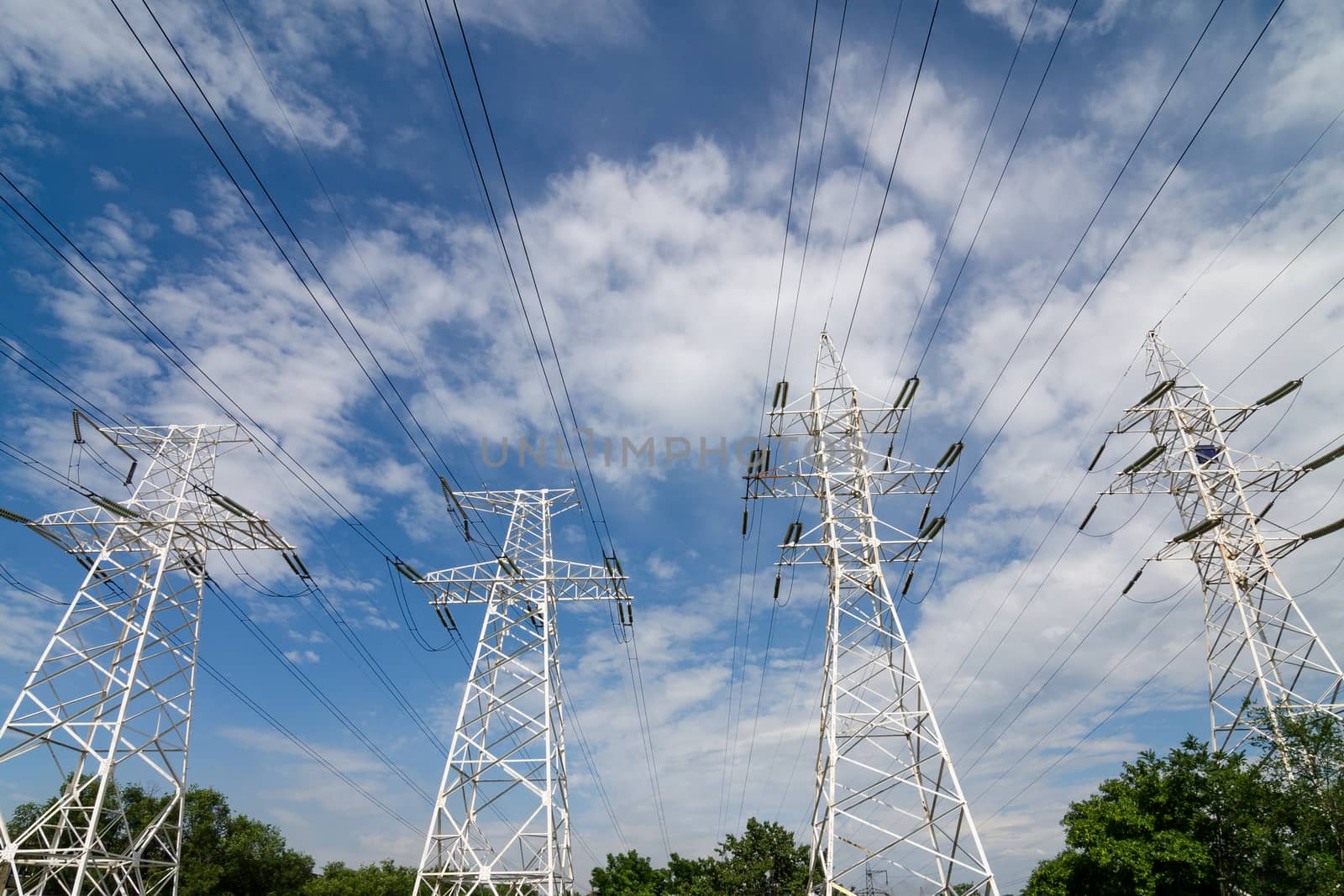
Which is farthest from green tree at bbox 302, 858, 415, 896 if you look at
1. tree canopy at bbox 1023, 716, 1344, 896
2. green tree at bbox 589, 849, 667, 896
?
tree canopy at bbox 1023, 716, 1344, 896

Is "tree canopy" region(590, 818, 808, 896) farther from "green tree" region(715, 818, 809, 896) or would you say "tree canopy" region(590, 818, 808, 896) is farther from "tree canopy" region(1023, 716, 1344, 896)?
"tree canopy" region(1023, 716, 1344, 896)

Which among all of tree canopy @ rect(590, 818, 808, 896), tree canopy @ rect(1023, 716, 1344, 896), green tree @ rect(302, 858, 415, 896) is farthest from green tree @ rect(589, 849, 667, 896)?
tree canopy @ rect(1023, 716, 1344, 896)

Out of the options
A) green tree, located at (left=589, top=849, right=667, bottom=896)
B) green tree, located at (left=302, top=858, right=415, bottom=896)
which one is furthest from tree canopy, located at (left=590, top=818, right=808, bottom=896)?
green tree, located at (left=302, top=858, right=415, bottom=896)

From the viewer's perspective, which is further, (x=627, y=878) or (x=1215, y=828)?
(x=627, y=878)

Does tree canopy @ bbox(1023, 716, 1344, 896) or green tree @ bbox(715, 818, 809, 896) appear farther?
green tree @ bbox(715, 818, 809, 896)

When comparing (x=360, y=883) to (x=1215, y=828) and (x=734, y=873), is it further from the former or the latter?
(x=1215, y=828)

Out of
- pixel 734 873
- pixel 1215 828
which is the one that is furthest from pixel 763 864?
pixel 1215 828

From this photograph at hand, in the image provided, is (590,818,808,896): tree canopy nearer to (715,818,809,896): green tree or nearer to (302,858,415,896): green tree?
(715,818,809,896): green tree

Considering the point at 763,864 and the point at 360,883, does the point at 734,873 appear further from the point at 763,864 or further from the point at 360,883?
the point at 360,883

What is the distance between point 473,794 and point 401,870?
57.9 meters

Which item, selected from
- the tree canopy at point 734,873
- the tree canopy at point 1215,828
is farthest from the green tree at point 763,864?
the tree canopy at point 1215,828

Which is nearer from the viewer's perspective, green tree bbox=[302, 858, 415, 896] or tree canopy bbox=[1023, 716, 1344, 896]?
tree canopy bbox=[1023, 716, 1344, 896]

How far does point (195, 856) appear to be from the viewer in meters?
52.6

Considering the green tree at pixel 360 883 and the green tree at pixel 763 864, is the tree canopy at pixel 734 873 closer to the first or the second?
the green tree at pixel 763 864
